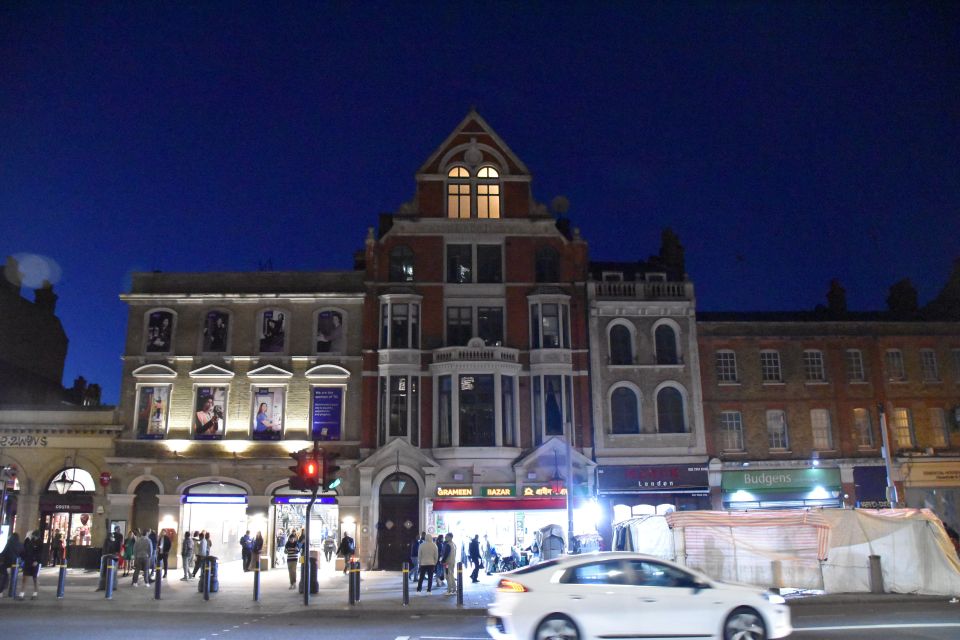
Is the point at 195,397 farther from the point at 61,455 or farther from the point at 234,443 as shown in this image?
the point at 61,455

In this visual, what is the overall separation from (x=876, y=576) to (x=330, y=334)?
23.2m

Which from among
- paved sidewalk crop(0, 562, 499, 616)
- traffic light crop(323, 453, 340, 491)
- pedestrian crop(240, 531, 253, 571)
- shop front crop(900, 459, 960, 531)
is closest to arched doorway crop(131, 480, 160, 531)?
paved sidewalk crop(0, 562, 499, 616)

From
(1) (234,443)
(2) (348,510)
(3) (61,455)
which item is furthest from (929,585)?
(3) (61,455)

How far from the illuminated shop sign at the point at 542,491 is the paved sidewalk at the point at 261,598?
5277 mm

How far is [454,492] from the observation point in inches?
1260

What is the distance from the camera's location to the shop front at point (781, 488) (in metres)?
33.7

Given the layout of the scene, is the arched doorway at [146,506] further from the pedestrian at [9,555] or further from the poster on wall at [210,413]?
the pedestrian at [9,555]

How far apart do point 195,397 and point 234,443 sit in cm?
278

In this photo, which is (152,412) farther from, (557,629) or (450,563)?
(557,629)

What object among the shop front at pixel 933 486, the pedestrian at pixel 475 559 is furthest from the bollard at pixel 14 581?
the shop front at pixel 933 486

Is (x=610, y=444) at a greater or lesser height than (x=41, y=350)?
lesser

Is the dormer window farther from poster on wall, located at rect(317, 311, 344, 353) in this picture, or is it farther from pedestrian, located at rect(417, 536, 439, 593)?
pedestrian, located at rect(417, 536, 439, 593)

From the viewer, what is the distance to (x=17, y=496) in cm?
3331

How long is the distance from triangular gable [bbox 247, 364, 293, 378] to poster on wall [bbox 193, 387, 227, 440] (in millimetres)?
1484
